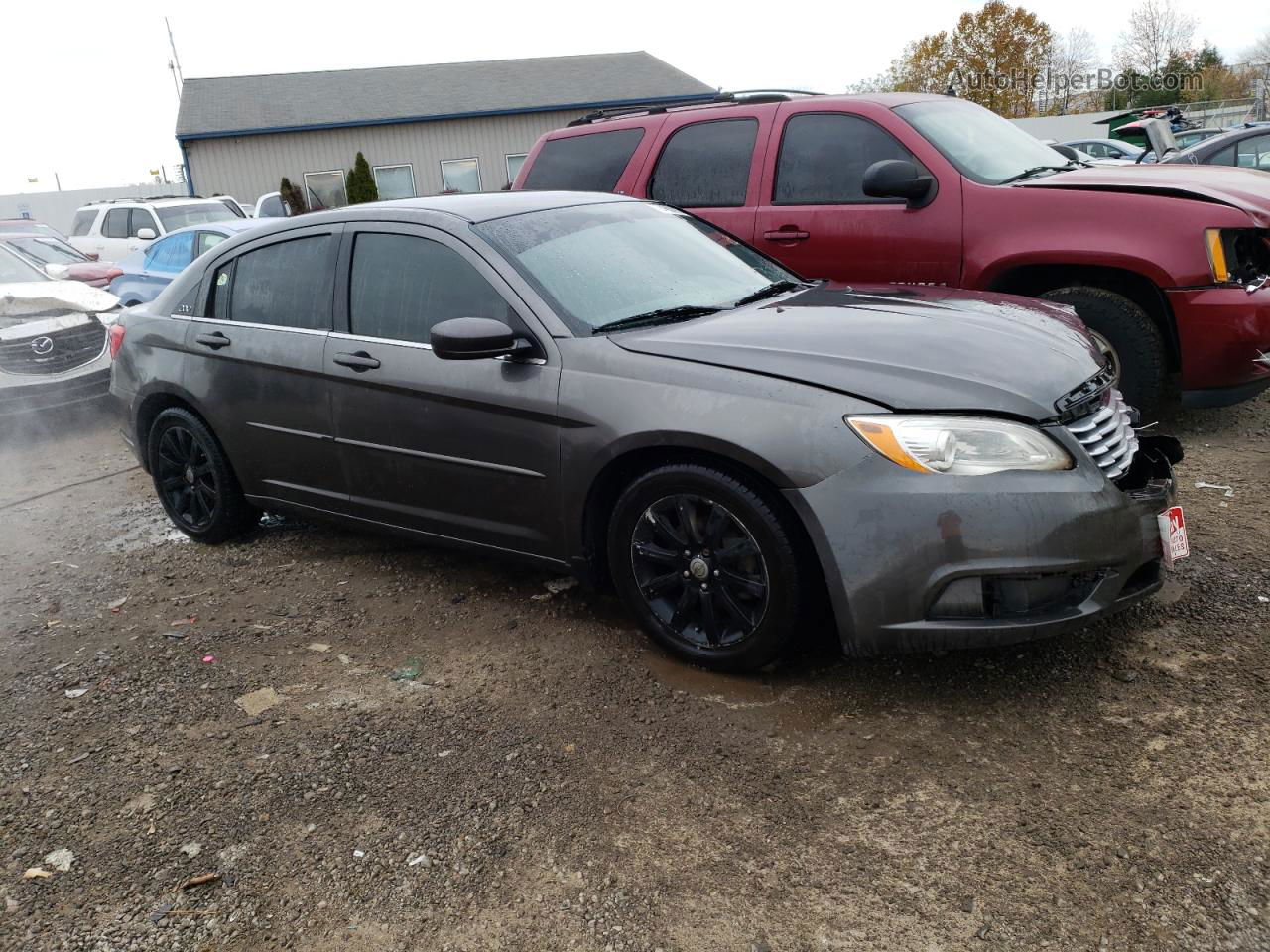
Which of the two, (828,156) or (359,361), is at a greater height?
(828,156)

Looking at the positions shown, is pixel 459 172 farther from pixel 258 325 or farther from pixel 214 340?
pixel 258 325

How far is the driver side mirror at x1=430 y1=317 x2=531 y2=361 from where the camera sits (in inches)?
144

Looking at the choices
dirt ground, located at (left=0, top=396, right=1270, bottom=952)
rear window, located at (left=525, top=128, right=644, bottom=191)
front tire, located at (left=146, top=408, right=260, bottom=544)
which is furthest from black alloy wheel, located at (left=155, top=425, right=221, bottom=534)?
rear window, located at (left=525, top=128, right=644, bottom=191)

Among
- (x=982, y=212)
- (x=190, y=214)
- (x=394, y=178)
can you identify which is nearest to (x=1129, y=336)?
(x=982, y=212)

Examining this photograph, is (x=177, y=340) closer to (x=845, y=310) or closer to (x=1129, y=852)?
(x=845, y=310)

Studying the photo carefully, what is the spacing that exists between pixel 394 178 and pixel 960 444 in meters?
29.5

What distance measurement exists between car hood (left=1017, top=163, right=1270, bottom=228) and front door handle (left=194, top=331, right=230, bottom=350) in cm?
407

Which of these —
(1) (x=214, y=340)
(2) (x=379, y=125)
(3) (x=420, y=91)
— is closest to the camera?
(1) (x=214, y=340)

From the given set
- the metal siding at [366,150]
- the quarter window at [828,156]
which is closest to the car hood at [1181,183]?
the quarter window at [828,156]

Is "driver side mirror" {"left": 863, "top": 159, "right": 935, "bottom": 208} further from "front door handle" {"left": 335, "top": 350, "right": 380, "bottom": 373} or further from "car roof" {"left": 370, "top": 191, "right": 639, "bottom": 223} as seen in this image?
"front door handle" {"left": 335, "top": 350, "right": 380, "bottom": 373}

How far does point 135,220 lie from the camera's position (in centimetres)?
1559

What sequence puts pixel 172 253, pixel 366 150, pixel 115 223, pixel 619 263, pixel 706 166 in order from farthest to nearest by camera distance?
pixel 366 150, pixel 115 223, pixel 172 253, pixel 706 166, pixel 619 263

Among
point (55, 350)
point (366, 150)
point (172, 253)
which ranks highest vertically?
point (366, 150)

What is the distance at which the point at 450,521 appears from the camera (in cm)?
412
